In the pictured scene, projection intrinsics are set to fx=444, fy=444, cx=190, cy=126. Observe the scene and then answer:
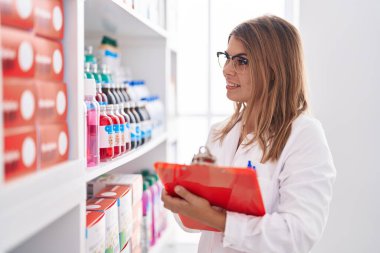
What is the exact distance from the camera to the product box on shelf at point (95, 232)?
4.63ft

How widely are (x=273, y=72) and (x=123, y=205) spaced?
83cm

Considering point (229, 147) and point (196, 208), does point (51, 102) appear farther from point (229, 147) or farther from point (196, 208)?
point (229, 147)

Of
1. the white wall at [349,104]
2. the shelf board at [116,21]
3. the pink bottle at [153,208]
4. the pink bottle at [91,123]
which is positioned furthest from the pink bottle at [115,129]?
the white wall at [349,104]

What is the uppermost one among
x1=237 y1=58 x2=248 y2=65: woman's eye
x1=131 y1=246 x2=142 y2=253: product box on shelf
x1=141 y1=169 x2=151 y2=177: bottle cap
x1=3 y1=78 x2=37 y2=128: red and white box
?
x1=237 y1=58 x2=248 y2=65: woman's eye

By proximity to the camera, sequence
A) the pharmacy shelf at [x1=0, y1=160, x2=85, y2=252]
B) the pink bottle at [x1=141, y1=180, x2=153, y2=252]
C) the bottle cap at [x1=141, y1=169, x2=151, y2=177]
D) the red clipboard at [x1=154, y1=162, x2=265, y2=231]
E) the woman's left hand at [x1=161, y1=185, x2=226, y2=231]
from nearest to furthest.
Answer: the pharmacy shelf at [x1=0, y1=160, x2=85, y2=252]
the red clipboard at [x1=154, y1=162, x2=265, y2=231]
the woman's left hand at [x1=161, y1=185, x2=226, y2=231]
the pink bottle at [x1=141, y1=180, x2=153, y2=252]
the bottle cap at [x1=141, y1=169, x2=151, y2=177]

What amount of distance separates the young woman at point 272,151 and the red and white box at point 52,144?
15.2 inches

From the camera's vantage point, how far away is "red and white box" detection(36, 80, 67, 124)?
105cm

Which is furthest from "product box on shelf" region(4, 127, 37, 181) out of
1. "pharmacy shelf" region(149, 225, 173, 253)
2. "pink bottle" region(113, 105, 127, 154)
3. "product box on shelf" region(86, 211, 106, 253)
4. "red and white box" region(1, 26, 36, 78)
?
"pharmacy shelf" region(149, 225, 173, 253)

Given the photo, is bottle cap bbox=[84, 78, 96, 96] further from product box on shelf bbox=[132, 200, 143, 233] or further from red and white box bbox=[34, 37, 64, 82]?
product box on shelf bbox=[132, 200, 143, 233]

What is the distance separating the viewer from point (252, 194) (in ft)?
4.36

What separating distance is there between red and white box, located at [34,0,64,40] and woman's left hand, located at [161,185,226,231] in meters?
0.59

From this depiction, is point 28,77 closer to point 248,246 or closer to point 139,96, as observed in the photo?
point 248,246

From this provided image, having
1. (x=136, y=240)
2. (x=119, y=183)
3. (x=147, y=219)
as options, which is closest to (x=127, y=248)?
(x=136, y=240)

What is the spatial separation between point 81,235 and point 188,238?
207 cm
